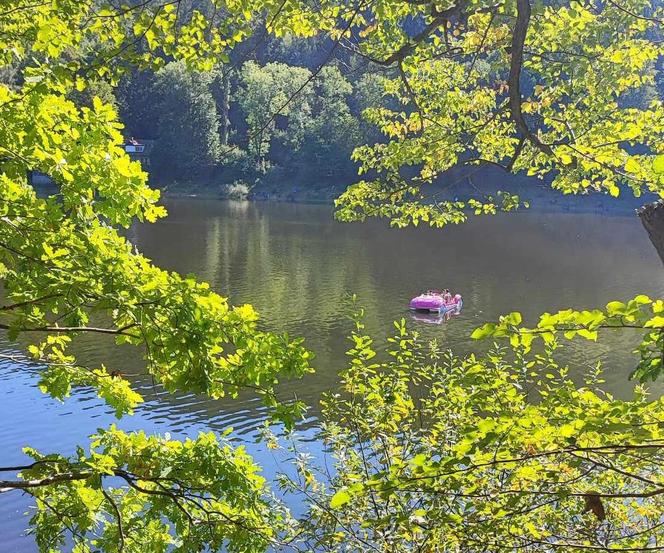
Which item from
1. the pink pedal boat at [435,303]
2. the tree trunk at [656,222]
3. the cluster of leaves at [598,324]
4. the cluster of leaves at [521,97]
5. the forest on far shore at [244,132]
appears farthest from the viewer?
the forest on far shore at [244,132]

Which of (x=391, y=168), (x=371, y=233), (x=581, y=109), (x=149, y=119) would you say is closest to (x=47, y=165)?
(x=391, y=168)

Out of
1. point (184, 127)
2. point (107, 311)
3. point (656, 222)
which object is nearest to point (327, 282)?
point (107, 311)

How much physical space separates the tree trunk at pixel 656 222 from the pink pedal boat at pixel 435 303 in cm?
2323

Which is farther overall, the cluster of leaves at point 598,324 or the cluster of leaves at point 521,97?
the cluster of leaves at point 521,97

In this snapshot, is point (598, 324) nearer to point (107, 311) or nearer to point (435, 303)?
point (107, 311)

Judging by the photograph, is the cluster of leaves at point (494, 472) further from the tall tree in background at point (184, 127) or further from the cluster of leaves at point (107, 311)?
the tall tree in background at point (184, 127)

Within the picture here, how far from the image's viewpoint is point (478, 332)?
241 cm

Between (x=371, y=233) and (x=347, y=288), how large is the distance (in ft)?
64.0

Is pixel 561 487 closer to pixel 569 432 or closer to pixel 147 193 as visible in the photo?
pixel 569 432

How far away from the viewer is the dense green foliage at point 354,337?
122 inches

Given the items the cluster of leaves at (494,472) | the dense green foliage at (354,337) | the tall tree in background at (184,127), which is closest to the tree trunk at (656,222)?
the dense green foliage at (354,337)

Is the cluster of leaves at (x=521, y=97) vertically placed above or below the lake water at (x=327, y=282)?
above

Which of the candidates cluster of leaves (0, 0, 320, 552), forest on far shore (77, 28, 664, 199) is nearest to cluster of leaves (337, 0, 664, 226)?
cluster of leaves (0, 0, 320, 552)

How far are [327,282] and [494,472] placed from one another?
26.0 metres
